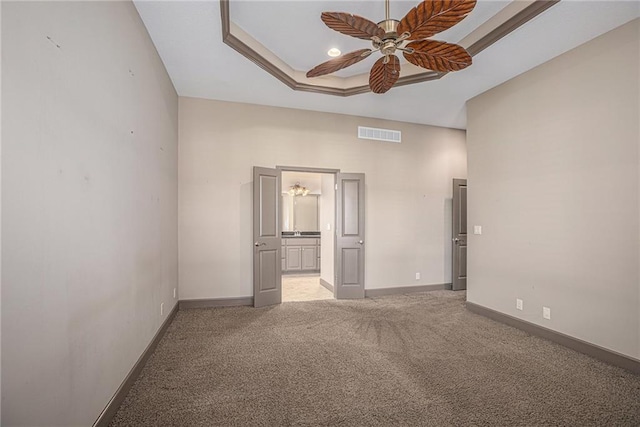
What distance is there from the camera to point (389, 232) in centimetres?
553

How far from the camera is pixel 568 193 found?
10.6 feet

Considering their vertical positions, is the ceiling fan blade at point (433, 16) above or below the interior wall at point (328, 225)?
above

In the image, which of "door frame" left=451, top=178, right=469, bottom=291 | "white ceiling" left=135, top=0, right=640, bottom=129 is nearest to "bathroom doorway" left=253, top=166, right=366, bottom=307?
"white ceiling" left=135, top=0, right=640, bottom=129

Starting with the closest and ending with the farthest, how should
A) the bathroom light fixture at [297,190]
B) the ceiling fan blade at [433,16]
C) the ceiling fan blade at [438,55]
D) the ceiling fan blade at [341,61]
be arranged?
the ceiling fan blade at [433,16]
the ceiling fan blade at [438,55]
the ceiling fan blade at [341,61]
the bathroom light fixture at [297,190]

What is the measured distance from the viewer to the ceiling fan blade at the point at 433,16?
1747mm

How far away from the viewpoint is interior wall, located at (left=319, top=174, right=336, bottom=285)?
5.62 metres

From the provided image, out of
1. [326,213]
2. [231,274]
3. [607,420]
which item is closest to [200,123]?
[231,274]

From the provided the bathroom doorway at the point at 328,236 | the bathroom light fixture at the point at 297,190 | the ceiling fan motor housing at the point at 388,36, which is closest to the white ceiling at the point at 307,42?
the ceiling fan motor housing at the point at 388,36

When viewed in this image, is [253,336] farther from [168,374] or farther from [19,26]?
[19,26]

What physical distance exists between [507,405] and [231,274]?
148 inches

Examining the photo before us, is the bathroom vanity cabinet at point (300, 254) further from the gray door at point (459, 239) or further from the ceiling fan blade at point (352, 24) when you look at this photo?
the ceiling fan blade at point (352, 24)

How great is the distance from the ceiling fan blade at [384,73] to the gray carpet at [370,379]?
257 cm

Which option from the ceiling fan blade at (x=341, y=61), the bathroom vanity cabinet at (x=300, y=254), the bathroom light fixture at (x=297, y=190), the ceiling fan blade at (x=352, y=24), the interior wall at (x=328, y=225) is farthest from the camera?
the bathroom light fixture at (x=297, y=190)

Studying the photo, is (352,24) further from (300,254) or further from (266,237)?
(300,254)
